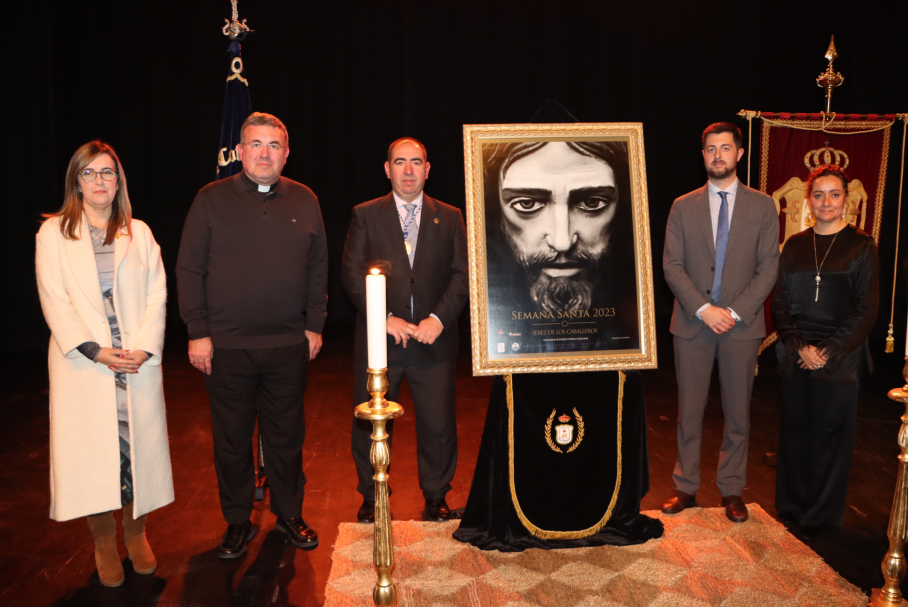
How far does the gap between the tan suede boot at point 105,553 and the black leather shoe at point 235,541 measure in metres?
0.38

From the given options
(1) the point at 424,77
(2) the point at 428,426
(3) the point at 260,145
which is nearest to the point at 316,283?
(3) the point at 260,145

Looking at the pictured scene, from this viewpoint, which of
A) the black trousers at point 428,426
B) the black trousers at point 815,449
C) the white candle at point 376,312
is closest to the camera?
the white candle at point 376,312

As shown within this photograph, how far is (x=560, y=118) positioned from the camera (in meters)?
2.51

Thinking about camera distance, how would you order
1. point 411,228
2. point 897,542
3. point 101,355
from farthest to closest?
point 411,228 < point 101,355 < point 897,542

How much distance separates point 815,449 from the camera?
2893 millimetres

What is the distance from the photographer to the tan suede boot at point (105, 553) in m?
2.42

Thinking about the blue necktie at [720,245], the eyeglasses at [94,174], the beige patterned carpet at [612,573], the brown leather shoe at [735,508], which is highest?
the eyeglasses at [94,174]

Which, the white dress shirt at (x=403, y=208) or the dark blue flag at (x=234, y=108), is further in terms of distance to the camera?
the dark blue flag at (x=234, y=108)

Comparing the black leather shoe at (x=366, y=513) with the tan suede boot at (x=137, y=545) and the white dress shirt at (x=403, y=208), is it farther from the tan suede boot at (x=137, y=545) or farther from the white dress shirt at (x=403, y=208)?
the white dress shirt at (x=403, y=208)

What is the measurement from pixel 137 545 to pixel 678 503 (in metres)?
2.41

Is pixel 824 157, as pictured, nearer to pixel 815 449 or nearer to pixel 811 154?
pixel 811 154

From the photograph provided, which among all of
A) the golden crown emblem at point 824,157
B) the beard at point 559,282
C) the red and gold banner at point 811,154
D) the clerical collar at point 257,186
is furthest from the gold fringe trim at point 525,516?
the golden crown emblem at point 824,157

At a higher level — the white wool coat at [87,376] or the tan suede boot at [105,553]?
the white wool coat at [87,376]

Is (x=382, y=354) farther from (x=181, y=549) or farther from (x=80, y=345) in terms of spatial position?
(x=181, y=549)
